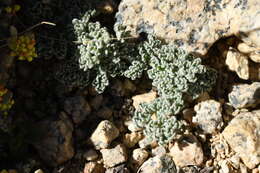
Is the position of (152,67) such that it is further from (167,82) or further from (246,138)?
(246,138)

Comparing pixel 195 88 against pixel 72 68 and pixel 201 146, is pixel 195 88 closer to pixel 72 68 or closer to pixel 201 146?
pixel 201 146

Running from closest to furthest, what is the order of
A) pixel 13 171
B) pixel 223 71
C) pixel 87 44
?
pixel 13 171
pixel 87 44
pixel 223 71

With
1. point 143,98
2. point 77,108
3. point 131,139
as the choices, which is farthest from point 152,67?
point 77,108

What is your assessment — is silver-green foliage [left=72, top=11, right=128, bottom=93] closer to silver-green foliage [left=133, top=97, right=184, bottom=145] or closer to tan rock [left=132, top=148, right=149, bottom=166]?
silver-green foliage [left=133, top=97, right=184, bottom=145]

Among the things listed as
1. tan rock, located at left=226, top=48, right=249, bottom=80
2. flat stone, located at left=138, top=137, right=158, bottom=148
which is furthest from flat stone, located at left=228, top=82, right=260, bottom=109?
flat stone, located at left=138, top=137, right=158, bottom=148

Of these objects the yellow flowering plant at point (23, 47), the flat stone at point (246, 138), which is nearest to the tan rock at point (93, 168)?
the yellow flowering plant at point (23, 47)

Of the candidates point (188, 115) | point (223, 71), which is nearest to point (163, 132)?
point (188, 115)

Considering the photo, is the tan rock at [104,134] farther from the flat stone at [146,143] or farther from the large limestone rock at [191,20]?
the large limestone rock at [191,20]
